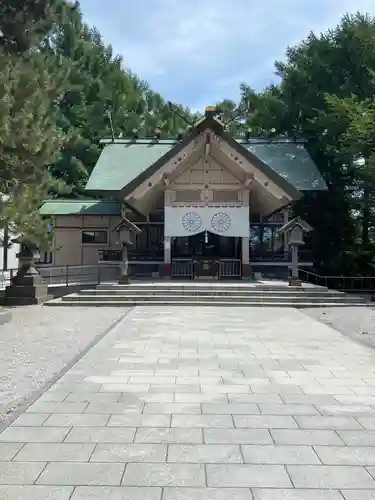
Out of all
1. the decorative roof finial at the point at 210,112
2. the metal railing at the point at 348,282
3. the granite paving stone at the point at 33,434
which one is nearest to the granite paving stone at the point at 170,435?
the granite paving stone at the point at 33,434

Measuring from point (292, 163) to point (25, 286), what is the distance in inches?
593

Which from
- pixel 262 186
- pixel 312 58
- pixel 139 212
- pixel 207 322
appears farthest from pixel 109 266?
pixel 312 58

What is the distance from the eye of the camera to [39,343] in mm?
8922

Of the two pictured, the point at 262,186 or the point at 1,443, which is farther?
the point at 262,186

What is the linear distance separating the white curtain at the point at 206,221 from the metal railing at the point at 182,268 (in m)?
1.25

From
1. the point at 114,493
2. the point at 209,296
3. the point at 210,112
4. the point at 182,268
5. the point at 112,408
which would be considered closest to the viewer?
the point at 114,493

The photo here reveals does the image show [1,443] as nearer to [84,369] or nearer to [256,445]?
[256,445]

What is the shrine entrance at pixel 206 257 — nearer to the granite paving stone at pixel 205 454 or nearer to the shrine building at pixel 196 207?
the shrine building at pixel 196 207

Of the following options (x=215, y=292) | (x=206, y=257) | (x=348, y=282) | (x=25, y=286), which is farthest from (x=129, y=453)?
(x=348, y=282)

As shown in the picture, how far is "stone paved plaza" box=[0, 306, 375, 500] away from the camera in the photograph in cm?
337

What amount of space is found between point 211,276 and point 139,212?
14.3 feet

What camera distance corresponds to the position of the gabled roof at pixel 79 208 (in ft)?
80.7

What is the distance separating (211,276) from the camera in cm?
2055

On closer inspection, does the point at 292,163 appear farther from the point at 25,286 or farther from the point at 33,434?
the point at 33,434
